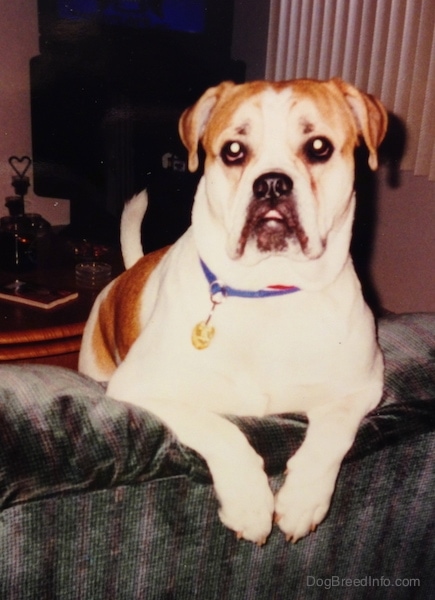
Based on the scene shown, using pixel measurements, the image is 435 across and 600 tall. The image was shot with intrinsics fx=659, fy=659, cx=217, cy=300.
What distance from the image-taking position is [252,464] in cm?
119

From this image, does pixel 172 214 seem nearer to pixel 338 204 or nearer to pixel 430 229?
pixel 430 229

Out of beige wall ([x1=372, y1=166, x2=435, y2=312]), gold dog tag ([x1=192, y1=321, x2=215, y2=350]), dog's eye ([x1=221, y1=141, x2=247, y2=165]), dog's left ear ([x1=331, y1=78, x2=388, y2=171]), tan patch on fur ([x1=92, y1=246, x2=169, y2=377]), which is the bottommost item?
beige wall ([x1=372, y1=166, x2=435, y2=312])

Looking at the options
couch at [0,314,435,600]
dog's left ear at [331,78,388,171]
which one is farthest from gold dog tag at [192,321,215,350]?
dog's left ear at [331,78,388,171]

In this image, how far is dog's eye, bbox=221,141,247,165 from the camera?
5.43ft

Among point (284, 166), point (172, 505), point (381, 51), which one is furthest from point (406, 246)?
point (172, 505)

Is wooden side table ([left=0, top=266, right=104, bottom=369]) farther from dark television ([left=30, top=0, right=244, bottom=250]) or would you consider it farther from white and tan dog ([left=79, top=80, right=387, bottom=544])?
dark television ([left=30, top=0, right=244, bottom=250])

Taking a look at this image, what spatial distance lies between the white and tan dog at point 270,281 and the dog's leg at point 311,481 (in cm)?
11

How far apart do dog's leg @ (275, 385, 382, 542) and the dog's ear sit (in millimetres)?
888

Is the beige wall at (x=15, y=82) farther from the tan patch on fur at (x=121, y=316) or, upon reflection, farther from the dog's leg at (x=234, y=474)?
the dog's leg at (x=234, y=474)

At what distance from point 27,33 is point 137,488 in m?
4.20

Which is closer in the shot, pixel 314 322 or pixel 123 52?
pixel 314 322

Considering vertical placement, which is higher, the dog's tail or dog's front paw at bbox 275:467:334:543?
the dog's tail

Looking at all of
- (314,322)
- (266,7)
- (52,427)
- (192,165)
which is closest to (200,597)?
(52,427)

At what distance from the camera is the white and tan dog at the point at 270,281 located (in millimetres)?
1529
